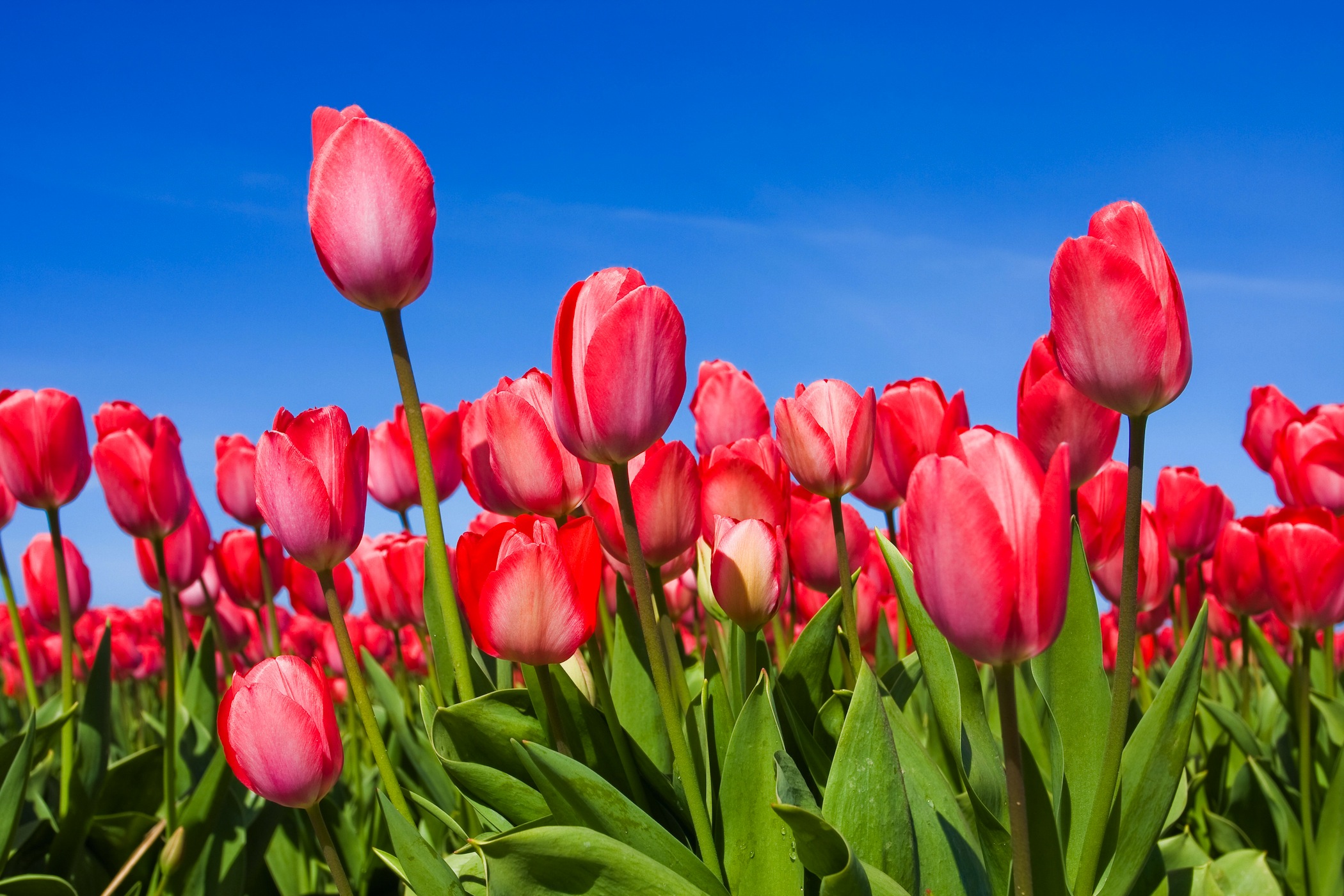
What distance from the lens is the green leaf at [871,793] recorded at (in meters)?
1.17

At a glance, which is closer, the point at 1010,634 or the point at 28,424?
the point at 1010,634

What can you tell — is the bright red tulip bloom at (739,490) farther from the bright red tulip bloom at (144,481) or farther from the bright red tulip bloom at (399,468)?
the bright red tulip bloom at (144,481)

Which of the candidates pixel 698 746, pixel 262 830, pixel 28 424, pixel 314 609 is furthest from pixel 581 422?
pixel 314 609

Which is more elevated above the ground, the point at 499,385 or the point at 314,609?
the point at 499,385

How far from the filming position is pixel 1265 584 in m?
2.39

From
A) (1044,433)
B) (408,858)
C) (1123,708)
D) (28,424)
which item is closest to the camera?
(1123,708)

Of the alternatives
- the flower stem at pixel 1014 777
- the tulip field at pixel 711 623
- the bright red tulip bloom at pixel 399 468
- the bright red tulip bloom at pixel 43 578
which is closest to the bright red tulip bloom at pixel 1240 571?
the tulip field at pixel 711 623

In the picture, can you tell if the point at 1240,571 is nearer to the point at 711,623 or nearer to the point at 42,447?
the point at 711,623

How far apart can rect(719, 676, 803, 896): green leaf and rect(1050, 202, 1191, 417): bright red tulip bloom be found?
0.54 meters

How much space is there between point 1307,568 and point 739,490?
1.42 meters

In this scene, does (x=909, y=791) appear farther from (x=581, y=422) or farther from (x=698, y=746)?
(x=581, y=422)

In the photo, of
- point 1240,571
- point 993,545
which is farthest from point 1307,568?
point 993,545

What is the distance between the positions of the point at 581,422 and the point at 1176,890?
1258mm

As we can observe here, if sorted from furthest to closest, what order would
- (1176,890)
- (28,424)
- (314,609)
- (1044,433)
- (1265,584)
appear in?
(314,609), (1265,584), (28,424), (1176,890), (1044,433)
